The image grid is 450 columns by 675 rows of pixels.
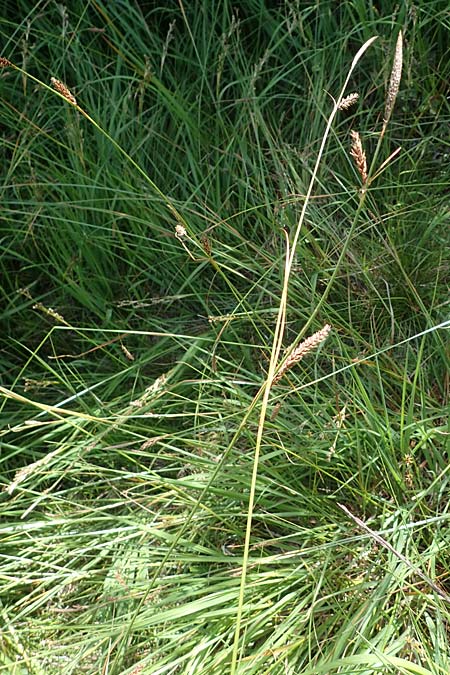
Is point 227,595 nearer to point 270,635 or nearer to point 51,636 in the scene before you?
point 270,635

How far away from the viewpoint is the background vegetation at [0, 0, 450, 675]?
1.45 meters

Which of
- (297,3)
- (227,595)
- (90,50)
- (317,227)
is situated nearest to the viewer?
(227,595)

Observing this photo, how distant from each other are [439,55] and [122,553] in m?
1.36

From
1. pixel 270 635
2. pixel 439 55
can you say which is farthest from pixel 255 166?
pixel 270 635

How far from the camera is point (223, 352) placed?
1.86 meters

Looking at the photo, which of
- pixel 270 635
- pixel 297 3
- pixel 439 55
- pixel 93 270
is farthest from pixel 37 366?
pixel 439 55

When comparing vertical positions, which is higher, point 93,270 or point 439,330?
point 439,330

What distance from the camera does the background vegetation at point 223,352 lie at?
145 centimetres

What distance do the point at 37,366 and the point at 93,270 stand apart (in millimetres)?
270

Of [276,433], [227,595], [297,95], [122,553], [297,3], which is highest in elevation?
[297,3]

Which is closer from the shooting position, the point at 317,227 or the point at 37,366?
the point at 317,227

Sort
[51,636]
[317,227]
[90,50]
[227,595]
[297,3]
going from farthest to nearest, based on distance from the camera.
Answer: [90,50], [297,3], [317,227], [51,636], [227,595]

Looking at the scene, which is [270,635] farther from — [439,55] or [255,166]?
[439,55]

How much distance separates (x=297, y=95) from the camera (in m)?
2.06
